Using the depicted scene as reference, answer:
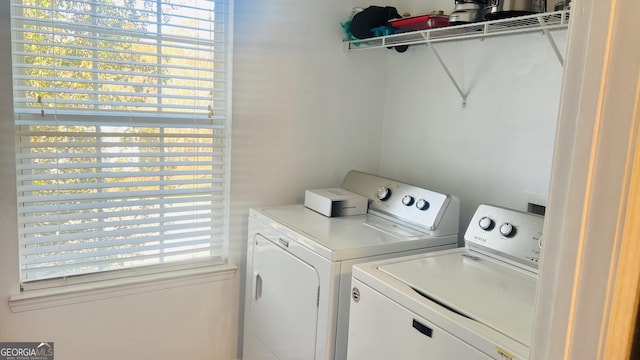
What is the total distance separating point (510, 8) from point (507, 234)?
0.82 m

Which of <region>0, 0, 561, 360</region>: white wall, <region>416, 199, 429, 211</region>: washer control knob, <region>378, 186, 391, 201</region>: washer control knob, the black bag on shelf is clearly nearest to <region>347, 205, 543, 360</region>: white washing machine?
<region>416, 199, 429, 211</region>: washer control knob

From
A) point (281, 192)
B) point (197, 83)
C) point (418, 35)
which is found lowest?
point (281, 192)

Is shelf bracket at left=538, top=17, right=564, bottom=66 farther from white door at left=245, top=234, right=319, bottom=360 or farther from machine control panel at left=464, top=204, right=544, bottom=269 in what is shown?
white door at left=245, top=234, right=319, bottom=360

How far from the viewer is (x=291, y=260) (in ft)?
6.40

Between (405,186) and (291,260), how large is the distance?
25.7 inches

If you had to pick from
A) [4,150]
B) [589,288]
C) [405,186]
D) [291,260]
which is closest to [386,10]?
[405,186]

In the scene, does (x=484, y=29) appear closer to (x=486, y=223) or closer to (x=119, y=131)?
(x=486, y=223)

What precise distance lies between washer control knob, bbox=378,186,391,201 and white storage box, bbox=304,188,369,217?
8 centimetres

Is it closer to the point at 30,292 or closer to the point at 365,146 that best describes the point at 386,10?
the point at 365,146

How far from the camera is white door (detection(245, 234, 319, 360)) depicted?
6.01ft

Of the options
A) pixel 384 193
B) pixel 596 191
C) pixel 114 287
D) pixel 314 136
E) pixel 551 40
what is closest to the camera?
pixel 596 191

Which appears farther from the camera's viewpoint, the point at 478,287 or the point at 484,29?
the point at 484,29

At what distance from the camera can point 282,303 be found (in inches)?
80.0

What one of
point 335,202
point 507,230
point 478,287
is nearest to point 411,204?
point 335,202
